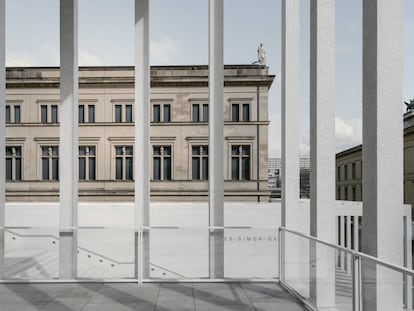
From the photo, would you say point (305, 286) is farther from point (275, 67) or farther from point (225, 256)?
point (275, 67)

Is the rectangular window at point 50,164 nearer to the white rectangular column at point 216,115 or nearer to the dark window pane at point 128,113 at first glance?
the dark window pane at point 128,113

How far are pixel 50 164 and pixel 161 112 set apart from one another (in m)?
8.69

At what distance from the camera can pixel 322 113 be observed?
604 centimetres

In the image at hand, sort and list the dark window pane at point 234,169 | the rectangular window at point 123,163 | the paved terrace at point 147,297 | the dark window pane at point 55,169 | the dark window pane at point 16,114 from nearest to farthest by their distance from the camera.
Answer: the paved terrace at point 147,297, the dark window pane at point 234,169, the rectangular window at point 123,163, the dark window pane at point 55,169, the dark window pane at point 16,114

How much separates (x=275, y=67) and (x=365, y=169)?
33.4 m

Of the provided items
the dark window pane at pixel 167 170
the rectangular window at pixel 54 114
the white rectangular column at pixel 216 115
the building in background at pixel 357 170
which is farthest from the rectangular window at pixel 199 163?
the white rectangular column at pixel 216 115

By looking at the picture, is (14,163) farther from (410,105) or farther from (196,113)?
(410,105)

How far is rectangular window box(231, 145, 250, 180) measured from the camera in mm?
32969

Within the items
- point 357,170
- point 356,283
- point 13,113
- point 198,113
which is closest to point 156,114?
point 198,113

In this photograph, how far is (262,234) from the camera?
→ 7.64 metres

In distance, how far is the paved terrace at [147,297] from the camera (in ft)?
19.4

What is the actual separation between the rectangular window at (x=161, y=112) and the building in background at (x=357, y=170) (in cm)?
1764

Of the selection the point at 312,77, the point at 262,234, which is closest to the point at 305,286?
the point at 262,234

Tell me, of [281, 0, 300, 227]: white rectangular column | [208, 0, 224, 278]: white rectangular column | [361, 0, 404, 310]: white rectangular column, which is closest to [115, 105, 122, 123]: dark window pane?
[208, 0, 224, 278]: white rectangular column
